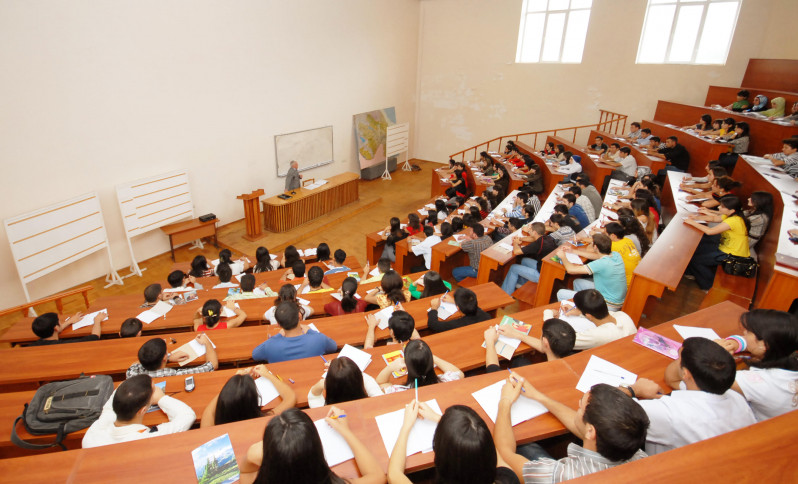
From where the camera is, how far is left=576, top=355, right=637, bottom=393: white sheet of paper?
7.66 feet

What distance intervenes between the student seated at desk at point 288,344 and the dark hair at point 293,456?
1.44 m

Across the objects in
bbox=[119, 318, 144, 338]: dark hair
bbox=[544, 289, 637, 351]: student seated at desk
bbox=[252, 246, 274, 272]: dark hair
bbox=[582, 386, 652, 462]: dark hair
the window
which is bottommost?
bbox=[252, 246, 274, 272]: dark hair

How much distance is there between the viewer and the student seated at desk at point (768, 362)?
6.97ft

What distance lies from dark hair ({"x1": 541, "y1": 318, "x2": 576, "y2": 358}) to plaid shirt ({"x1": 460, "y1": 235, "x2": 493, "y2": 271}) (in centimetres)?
263

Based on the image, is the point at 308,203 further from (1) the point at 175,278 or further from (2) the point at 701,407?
(2) the point at 701,407

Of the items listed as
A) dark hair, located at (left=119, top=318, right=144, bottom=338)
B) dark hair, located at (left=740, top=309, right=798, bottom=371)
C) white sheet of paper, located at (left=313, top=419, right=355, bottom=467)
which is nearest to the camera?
white sheet of paper, located at (left=313, top=419, right=355, bottom=467)

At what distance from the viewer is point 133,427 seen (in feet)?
7.03

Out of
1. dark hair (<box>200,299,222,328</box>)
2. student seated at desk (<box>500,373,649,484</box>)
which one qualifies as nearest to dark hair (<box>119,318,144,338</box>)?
dark hair (<box>200,299,222,328</box>)

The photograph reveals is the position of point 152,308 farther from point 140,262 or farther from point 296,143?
point 296,143

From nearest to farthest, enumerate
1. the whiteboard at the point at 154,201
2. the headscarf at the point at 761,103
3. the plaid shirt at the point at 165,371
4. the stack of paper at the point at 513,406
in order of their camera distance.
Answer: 1. the stack of paper at the point at 513,406
2. the plaid shirt at the point at 165,371
3. the whiteboard at the point at 154,201
4. the headscarf at the point at 761,103

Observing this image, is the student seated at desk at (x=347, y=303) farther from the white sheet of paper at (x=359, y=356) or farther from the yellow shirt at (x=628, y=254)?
the yellow shirt at (x=628, y=254)

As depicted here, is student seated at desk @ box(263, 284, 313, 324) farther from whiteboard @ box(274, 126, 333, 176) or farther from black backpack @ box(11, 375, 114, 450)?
whiteboard @ box(274, 126, 333, 176)

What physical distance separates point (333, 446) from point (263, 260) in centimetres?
398

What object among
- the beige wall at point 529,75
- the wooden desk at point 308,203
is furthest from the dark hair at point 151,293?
the beige wall at point 529,75
